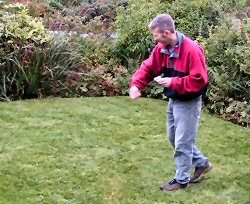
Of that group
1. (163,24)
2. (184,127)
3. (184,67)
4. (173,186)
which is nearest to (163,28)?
(163,24)

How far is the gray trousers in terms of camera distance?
12.8ft

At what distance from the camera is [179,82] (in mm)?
3703

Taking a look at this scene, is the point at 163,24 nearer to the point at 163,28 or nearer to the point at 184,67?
the point at 163,28

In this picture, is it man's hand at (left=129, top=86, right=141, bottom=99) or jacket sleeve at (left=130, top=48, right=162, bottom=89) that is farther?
jacket sleeve at (left=130, top=48, right=162, bottom=89)

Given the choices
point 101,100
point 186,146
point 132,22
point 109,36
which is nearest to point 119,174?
point 186,146

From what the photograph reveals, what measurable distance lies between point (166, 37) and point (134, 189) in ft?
4.38

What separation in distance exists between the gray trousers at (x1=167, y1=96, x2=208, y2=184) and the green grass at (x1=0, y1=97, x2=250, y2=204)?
322 mm

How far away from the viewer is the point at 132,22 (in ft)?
24.7

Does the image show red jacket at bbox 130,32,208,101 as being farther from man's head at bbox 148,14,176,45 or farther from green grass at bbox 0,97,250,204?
green grass at bbox 0,97,250,204

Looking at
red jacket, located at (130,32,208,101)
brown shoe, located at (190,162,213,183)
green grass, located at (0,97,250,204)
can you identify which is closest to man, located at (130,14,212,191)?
red jacket, located at (130,32,208,101)

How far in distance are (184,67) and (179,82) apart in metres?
0.14

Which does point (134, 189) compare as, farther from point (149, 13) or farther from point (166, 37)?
point (149, 13)

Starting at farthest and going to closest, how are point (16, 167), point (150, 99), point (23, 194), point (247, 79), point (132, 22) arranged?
point (132, 22), point (150, 99), point (247, 79), point (16, 167), point (23, 194)

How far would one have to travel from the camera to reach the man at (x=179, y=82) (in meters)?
3.71
